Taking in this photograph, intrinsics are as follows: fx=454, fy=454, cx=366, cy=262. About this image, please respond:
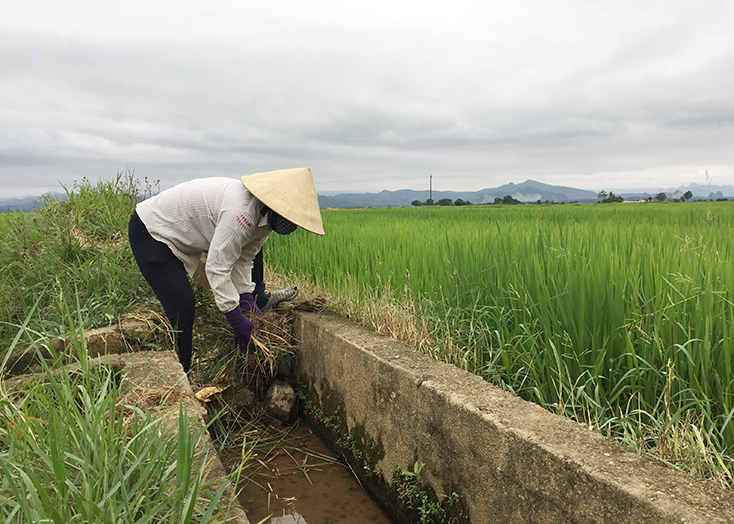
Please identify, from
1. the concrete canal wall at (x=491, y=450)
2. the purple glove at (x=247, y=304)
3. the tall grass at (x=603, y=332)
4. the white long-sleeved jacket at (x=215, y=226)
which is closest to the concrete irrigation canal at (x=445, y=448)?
the concrete canal wall at (x=491, y=450)

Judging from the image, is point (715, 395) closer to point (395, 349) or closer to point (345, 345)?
point (395, 349)

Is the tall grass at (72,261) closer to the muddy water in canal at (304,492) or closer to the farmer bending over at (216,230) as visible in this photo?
the farmer bending over at (216,230)

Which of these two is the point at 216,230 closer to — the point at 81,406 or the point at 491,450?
the point at 81,406

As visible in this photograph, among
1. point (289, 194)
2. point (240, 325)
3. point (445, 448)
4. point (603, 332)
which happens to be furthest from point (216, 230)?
point (603, 332)

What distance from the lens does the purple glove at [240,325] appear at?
2505mm

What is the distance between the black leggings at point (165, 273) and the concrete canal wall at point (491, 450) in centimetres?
90

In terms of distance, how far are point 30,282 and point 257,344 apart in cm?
233

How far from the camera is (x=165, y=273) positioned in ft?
8.52

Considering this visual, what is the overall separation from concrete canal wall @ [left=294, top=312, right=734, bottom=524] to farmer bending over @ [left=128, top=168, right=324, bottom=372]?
679mm

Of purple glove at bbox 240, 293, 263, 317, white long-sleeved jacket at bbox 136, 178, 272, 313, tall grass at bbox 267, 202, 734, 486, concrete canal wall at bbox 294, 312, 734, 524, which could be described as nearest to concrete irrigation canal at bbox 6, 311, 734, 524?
concrete canal wall at bbox 294, 312, 734, 524

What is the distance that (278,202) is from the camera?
7.52ft

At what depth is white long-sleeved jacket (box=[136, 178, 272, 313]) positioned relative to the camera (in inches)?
92.4

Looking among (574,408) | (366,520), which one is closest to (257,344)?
(366,520)

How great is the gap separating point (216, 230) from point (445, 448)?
1530 millimetres
